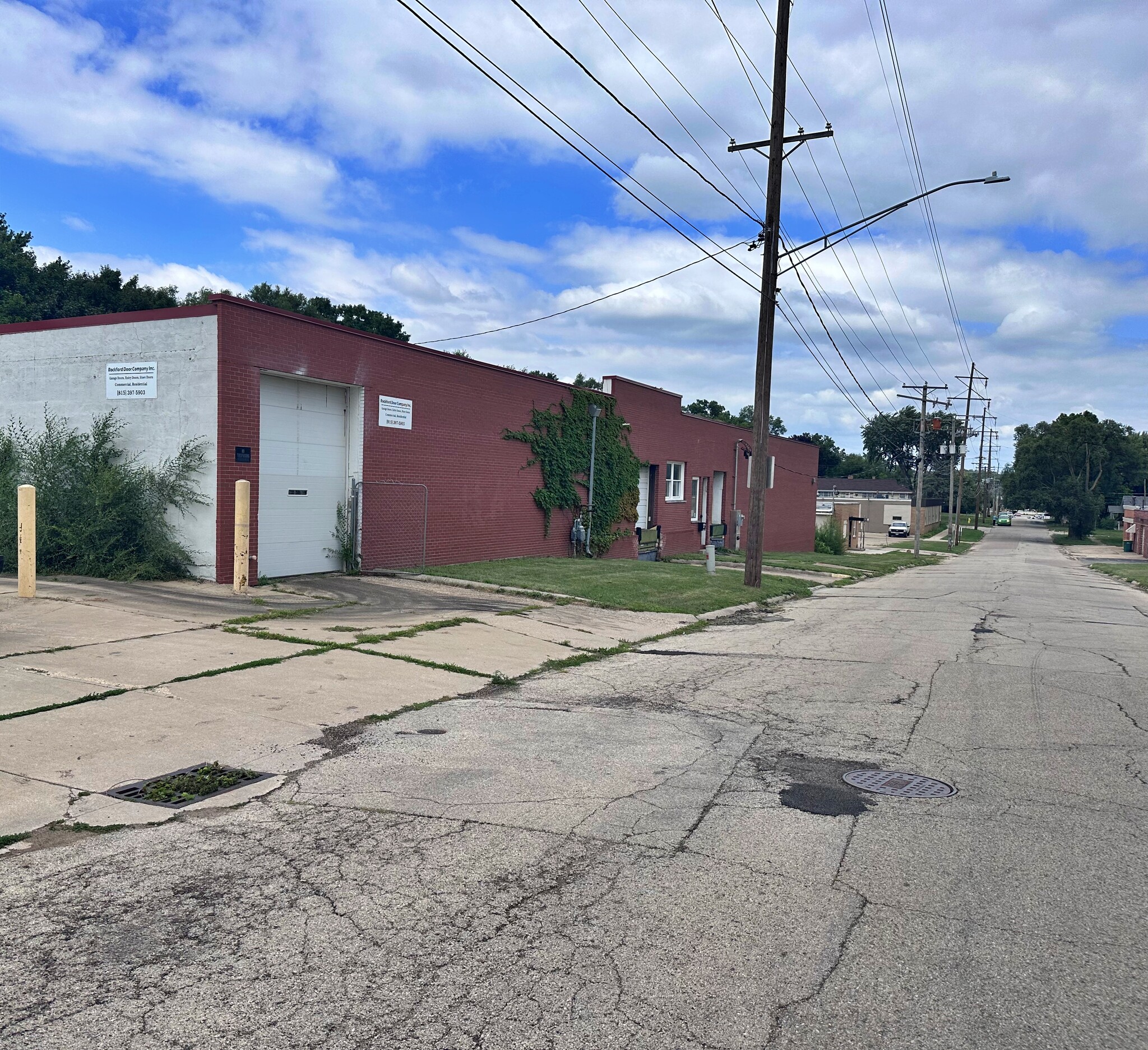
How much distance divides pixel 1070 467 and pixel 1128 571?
207ft

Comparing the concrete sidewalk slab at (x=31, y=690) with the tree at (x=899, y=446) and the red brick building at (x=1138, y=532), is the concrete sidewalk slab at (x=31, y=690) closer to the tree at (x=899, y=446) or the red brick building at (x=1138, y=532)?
the red brick building at (x=1138, y=532)

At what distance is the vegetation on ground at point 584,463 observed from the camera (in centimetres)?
2384

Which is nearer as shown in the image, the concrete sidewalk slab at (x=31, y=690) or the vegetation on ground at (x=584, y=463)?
the concrete sidewalk slab at (x=31, y=690)

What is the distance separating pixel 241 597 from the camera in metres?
13.8

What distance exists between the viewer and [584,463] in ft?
84.9

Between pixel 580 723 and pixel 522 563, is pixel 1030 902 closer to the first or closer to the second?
pixel 580 723

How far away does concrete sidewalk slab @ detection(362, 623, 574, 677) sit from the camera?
1053 cm

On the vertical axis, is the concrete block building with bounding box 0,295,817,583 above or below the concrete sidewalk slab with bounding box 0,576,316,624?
above

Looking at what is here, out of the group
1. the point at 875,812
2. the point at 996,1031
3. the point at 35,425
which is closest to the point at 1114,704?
the point at 875,812

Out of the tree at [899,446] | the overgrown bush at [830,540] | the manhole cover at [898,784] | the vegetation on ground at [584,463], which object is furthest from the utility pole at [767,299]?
the tree at [899,446]

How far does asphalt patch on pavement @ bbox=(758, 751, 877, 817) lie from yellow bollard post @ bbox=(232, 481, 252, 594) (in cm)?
944

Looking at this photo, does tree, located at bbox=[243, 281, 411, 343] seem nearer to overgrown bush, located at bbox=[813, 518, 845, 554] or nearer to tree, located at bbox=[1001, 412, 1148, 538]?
overgrown bush, located at bbox=[813, 518, 845, 554]

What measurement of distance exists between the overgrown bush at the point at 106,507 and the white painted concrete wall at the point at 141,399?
179 millimetres

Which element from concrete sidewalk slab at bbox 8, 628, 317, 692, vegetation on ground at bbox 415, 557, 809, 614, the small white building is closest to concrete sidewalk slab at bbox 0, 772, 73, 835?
concrete sidewalk slab at bbox 8, 628, 317, 692
